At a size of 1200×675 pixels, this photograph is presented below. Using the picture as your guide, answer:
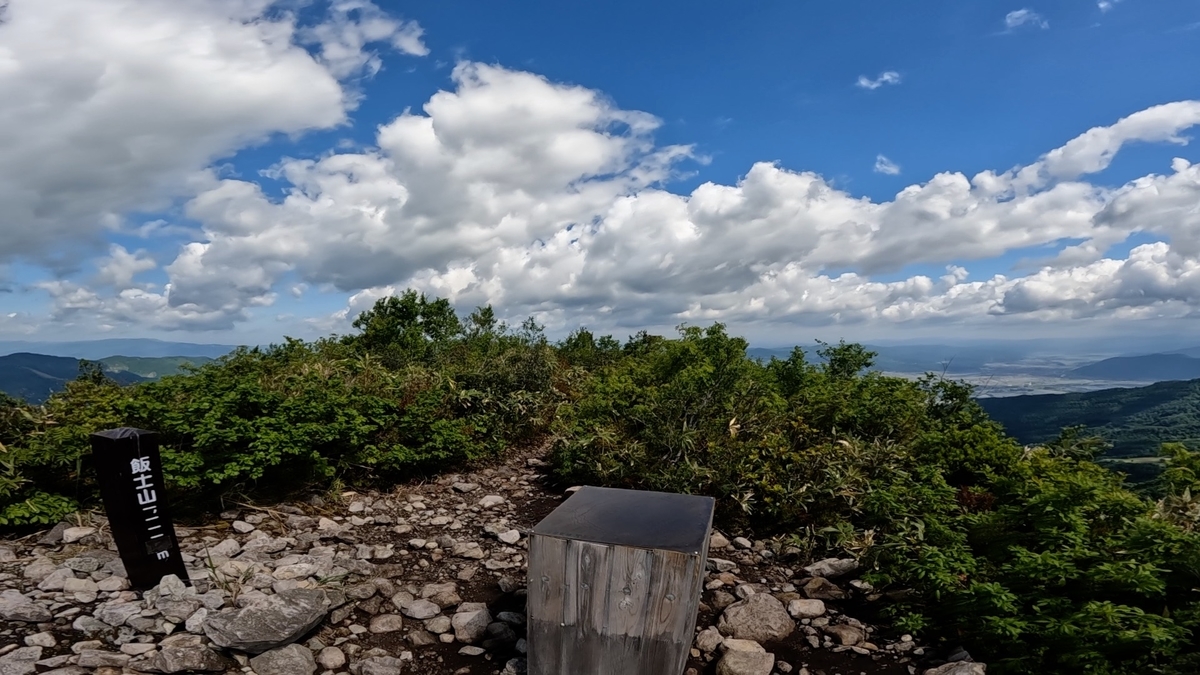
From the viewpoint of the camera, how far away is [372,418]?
723 centimetres

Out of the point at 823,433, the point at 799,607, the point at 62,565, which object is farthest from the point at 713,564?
the point at 62,565

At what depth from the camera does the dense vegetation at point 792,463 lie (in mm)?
3508

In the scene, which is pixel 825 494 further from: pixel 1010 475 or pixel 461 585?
pixel 461 585

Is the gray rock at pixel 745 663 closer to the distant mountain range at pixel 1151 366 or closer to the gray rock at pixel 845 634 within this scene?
the gray rock at pixel 845 634

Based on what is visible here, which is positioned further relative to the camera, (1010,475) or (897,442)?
(897,442)

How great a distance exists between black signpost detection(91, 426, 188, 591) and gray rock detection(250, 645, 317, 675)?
1.32 metres

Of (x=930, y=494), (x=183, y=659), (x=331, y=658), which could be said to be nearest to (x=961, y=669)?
(x=930, y=494)

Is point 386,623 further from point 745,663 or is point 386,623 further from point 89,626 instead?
point 745,663

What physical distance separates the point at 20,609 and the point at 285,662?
1.87 meters

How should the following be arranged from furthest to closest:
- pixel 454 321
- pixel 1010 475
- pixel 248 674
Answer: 1. pixel 454 321
2. pixel 1010 475
3. pixel 248 674

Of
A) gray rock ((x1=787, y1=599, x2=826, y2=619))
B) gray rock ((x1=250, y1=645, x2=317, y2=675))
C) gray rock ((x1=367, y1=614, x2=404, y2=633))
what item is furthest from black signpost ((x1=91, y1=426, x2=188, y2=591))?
gray rock ((x1=787, y1=599, x2=826, y2=619))

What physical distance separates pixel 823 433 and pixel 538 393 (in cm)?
492

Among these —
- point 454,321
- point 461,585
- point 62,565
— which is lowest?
point 461,585

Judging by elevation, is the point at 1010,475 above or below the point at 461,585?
above
